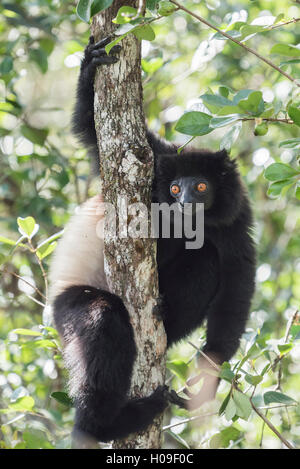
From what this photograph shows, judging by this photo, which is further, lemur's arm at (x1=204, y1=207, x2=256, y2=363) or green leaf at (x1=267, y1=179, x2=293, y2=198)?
lemur's arm at (x1=204, y1=207, x2=256, y2=363)

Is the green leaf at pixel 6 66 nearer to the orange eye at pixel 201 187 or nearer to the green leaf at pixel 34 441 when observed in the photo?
the orange eye at pixel 201 187

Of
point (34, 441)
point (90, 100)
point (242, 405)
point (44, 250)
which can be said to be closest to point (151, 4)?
point (90, 100)

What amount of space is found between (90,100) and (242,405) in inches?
101

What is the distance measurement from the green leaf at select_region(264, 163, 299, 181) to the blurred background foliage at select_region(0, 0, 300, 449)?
63 centimetres

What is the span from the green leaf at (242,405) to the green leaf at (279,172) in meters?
1.42

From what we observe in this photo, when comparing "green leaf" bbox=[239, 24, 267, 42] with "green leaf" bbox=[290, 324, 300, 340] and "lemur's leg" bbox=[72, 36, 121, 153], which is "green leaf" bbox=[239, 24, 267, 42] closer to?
"lemur's leg" bbox=[72, 36, 121, 153]

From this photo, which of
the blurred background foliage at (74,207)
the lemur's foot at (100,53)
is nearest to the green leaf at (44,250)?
the blurred background foliage at (74,207)

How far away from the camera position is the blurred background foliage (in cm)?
427

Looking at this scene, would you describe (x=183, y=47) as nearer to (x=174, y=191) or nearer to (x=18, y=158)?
(x=18, y=158)

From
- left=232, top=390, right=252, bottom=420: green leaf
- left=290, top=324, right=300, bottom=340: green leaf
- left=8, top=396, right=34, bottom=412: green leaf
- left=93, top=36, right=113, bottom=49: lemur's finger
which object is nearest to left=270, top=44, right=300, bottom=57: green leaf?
left=93, top=36, right=113, bottom=49: lemur's finger

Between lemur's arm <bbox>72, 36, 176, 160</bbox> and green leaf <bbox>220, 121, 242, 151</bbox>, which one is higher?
lemur's arm <bbox>72, 36, 176, 160</bbox>

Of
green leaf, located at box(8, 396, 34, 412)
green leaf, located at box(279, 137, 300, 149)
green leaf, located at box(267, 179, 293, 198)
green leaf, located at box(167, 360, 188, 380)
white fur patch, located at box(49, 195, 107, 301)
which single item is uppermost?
green leaf, located at box(279, 137, 300, 149)

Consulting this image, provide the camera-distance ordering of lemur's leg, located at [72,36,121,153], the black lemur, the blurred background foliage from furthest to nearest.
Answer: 1. the black lemur
2. the blurred background foliage
3. lemur's leg, located at [72,36,121,153]

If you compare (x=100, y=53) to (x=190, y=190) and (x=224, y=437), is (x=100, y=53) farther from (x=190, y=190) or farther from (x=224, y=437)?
(x=224, y=437)
